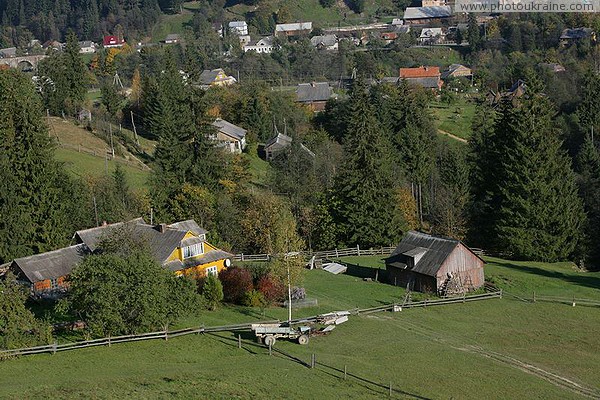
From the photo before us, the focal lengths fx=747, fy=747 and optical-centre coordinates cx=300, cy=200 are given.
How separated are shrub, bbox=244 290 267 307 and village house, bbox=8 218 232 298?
13.3ft

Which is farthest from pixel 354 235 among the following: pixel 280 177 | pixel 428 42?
pixel 428 42

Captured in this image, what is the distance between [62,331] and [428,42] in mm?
148790

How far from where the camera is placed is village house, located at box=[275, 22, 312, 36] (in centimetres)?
19162

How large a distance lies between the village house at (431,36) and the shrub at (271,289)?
138 metres

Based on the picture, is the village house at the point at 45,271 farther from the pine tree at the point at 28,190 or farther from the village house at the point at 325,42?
the village house at the point at 325,42

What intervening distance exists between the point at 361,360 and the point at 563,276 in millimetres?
24766

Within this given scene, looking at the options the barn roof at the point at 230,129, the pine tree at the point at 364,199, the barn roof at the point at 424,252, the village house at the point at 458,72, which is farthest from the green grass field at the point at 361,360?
the village house at the point at 458,72

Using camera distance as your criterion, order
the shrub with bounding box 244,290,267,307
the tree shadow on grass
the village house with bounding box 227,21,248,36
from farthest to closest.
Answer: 1. the village house with bounding box 227,21,248,36
2. the tree shadow on grass
3. the shrub with bounding box 244,290,267,307

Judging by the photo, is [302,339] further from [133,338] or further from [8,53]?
[8,53]

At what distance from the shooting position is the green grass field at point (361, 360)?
91.0 ft

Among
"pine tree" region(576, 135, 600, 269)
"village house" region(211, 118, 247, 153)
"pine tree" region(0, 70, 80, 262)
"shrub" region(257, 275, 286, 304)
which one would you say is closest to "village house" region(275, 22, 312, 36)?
"village house" region(211, 118, 247, 153)

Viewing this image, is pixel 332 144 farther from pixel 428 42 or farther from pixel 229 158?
pixel 428 42

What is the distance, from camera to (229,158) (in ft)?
256

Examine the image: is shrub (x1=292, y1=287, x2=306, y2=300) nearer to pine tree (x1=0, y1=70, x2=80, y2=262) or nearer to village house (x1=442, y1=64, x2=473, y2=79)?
pine tree (x1=0, y1=70, x2=80, y2=262)
